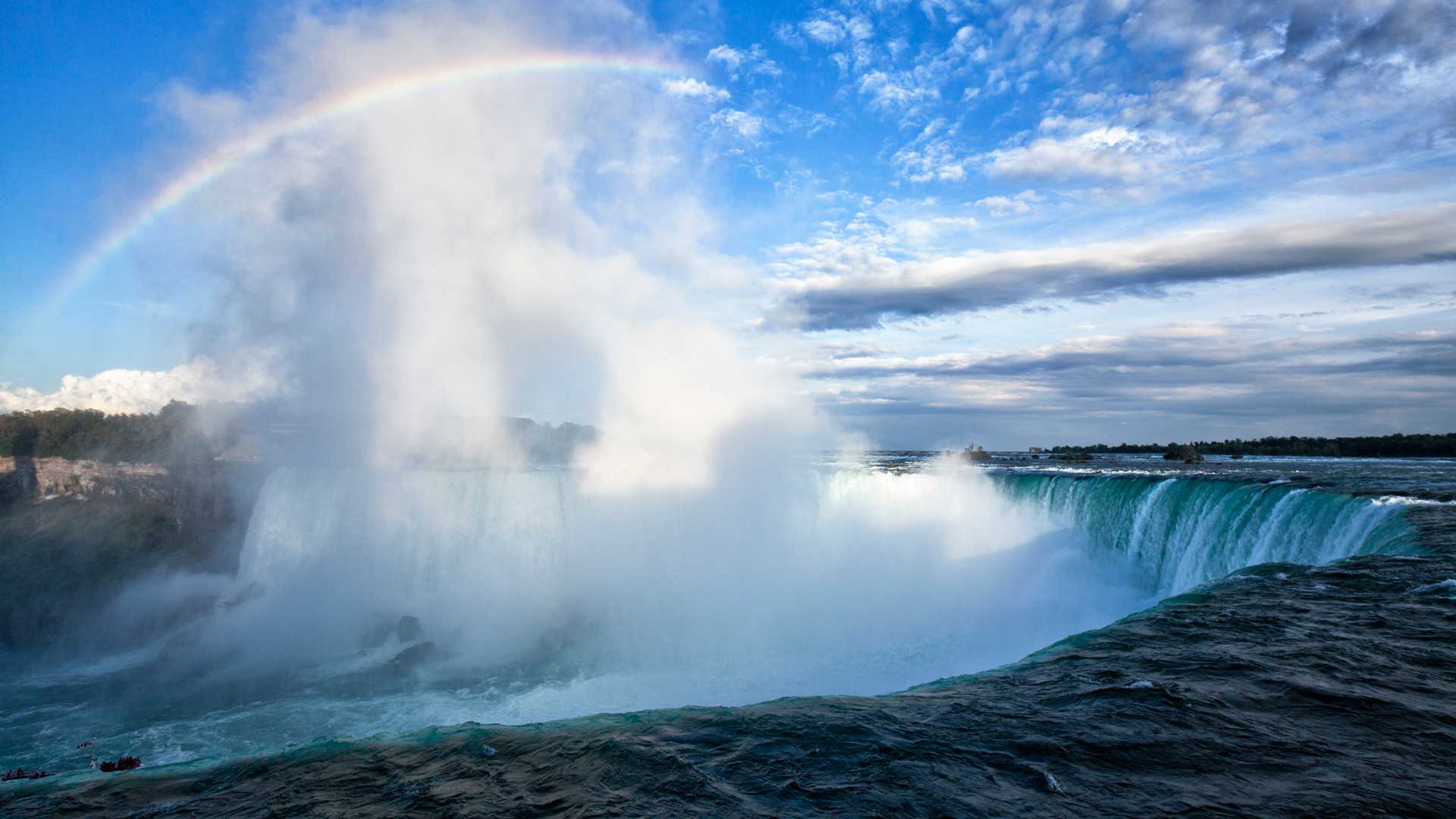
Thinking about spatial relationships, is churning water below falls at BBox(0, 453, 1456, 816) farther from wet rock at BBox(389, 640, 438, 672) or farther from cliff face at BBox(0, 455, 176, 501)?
cliff face at BBox(0, 455, 176, 501)

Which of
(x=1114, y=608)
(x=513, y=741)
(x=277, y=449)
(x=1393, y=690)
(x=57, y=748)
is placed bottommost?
(x=57, y=748)

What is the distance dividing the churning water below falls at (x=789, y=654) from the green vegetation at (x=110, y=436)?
25.6ft

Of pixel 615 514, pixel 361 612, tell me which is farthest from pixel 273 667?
pixel 615 514

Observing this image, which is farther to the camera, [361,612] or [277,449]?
[277,449]

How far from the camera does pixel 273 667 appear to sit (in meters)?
18.2

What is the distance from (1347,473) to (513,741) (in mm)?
35549

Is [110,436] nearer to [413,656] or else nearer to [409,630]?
[409,630]

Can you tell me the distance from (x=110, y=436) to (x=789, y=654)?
124 feet

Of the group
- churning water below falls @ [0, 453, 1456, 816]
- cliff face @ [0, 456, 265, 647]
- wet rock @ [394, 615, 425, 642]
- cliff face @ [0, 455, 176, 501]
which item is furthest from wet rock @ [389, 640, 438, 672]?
cliff face @ [0, 455, 176, 501]

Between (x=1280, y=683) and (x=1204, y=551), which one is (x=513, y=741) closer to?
(x=1280, y=683)

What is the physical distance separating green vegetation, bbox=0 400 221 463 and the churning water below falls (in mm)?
7807

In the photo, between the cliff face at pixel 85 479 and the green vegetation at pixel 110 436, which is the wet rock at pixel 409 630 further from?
the cliff face at pixel 85 479

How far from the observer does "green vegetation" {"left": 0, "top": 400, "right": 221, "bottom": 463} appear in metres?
32.9

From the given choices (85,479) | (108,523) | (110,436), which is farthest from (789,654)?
(110,436)
